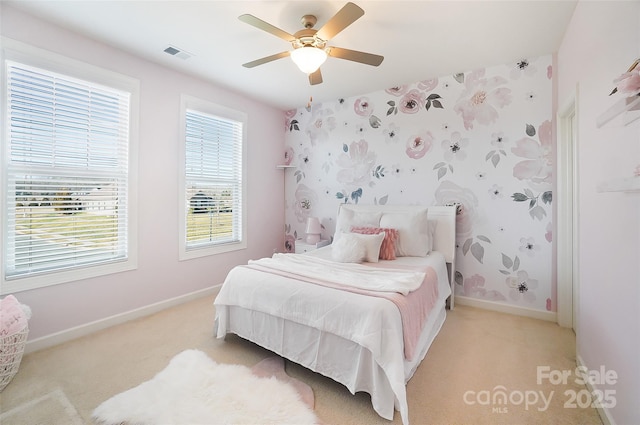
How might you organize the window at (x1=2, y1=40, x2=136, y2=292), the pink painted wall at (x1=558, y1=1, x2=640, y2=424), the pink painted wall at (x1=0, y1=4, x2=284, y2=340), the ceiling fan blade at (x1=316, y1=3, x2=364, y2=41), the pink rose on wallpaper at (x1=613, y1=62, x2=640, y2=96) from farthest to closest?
the pink painted wall at (x1=0, y1=4, x2=284, y2=340)
the window at (x1=2, y1=40, x2=136, y2=292)
the ceiling fan blade at (x1=316, y1=3, x2=364, y2=41)
the pink painted wall at (x1=558, y1=1, x2=640, y2=424)
the pink rose on wallpaper at (x1=613, y1=62, x2=640, y2=96)

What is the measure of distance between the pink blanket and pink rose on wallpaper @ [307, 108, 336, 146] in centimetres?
256

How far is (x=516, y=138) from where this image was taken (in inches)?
118

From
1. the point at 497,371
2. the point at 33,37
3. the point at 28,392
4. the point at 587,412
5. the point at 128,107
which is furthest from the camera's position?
the point at 128,107

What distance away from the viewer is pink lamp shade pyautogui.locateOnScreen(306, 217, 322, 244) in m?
4.12

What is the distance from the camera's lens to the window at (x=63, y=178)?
2.19 metres

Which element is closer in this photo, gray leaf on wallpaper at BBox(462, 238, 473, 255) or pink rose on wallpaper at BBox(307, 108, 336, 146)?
gray leaf on wallpaper at BBox(462, 238, 473, 255)

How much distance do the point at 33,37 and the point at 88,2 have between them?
0.61m

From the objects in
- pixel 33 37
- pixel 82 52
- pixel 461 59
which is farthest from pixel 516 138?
pixel 33 37

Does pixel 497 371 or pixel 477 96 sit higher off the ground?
pixel 477 96

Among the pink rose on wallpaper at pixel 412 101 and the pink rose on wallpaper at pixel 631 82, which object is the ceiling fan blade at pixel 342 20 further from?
the pink rose on wallpaper at pixel 412 101

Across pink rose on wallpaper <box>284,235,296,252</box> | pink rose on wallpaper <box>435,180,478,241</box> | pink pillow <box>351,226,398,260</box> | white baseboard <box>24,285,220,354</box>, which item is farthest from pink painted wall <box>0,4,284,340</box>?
pink rose on wallpaper <box>435,180,478,241</box>

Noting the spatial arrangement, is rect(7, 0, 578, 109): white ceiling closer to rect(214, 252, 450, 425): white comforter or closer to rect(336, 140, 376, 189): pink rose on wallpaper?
rect(336, 140, 376, 189): pink rose on wallpaper

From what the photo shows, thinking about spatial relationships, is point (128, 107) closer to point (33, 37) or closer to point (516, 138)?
point (33, 37)

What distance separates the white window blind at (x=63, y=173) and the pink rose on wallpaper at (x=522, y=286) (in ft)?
13.4
